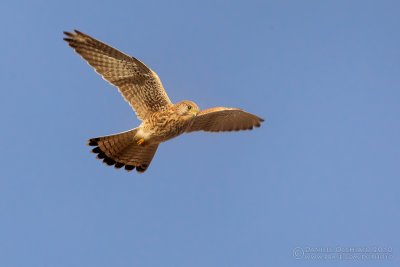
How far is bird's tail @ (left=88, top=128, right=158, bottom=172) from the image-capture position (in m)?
15.0

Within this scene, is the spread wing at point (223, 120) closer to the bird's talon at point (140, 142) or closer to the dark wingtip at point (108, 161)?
the bird's talon at point (140, 142)

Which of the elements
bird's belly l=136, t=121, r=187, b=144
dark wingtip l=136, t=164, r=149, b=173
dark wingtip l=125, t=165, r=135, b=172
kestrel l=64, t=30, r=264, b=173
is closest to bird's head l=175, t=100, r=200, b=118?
kestrel l=64, t=30, r=264, b=173

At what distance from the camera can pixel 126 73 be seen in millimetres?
14945

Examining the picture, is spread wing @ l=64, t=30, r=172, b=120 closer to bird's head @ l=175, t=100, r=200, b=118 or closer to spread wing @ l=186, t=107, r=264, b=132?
bird's head @ l=175, t=100, r=200, b=118

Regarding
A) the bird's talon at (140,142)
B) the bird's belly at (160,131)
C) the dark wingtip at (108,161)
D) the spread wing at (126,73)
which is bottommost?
the dark wingtip at (108,161)

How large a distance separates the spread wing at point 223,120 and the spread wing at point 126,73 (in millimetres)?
997

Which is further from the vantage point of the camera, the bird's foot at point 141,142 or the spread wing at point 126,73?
the bird's foot at point 141,142

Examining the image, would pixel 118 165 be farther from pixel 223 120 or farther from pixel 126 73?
pixel 223 120

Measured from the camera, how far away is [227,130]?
16.8 metres

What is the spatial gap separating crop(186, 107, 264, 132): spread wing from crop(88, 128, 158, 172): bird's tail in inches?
44.0

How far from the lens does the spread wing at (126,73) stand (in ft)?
47.5

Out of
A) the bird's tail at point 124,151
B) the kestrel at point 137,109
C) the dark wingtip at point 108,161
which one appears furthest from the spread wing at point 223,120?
the dark wingtip at point 108,161

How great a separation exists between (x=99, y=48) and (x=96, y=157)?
2.29 meters

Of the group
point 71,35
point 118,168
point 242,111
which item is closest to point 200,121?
point 242,111
